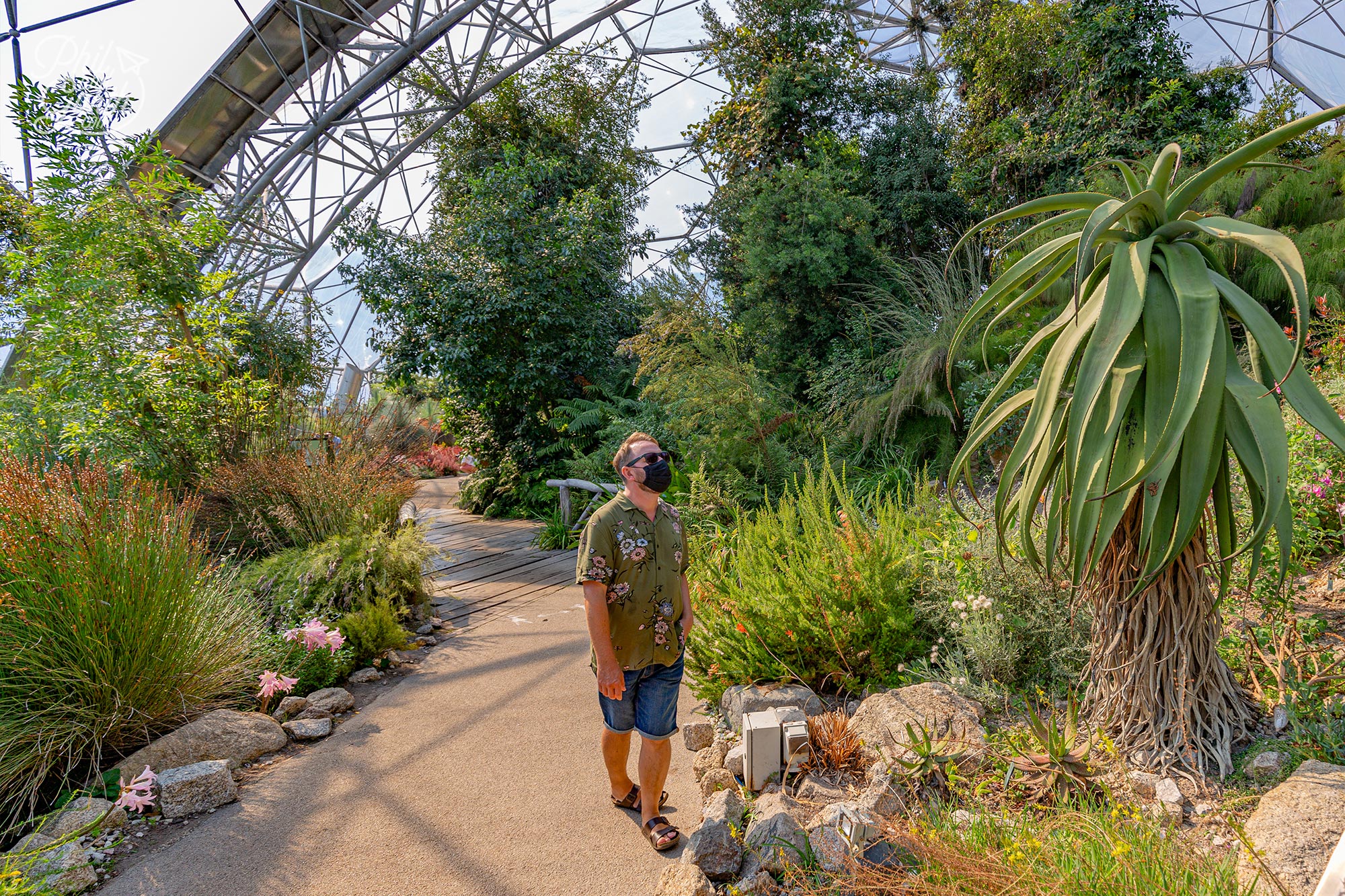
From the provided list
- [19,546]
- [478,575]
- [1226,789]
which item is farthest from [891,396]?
[19,546]

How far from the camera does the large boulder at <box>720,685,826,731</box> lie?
3.15 m

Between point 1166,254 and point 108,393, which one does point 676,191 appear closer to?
point 108,393

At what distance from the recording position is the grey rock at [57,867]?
234 centimetres

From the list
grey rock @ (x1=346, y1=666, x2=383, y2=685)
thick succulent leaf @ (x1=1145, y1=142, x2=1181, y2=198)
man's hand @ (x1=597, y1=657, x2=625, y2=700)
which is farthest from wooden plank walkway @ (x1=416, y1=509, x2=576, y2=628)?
thick succulent leaf @ (x1=1145, y1=142, x2=1181, y2=198)

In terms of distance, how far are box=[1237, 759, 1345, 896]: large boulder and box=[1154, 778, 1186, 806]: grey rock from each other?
19 cm

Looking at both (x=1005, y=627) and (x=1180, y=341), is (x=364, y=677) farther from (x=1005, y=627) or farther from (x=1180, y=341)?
(x=1180, y=341)

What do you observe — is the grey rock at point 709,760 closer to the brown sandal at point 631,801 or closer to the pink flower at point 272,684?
the brown sandal at point 631,801

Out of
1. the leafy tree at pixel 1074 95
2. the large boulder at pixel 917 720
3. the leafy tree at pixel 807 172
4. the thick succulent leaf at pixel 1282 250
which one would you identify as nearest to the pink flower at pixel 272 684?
the large boulder at pixel 917 720

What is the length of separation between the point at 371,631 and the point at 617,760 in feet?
8.71

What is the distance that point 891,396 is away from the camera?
6.96 meters

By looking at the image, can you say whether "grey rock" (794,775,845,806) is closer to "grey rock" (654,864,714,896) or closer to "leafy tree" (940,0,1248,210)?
"grey rock" (654,864,714,896)

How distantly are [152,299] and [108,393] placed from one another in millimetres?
1045

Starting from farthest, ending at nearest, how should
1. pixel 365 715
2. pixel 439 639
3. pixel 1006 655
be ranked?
1. pixel 439 639
2. pixel 365 715
3. pixel 1006 655

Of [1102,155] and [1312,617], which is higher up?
[1102,155]
